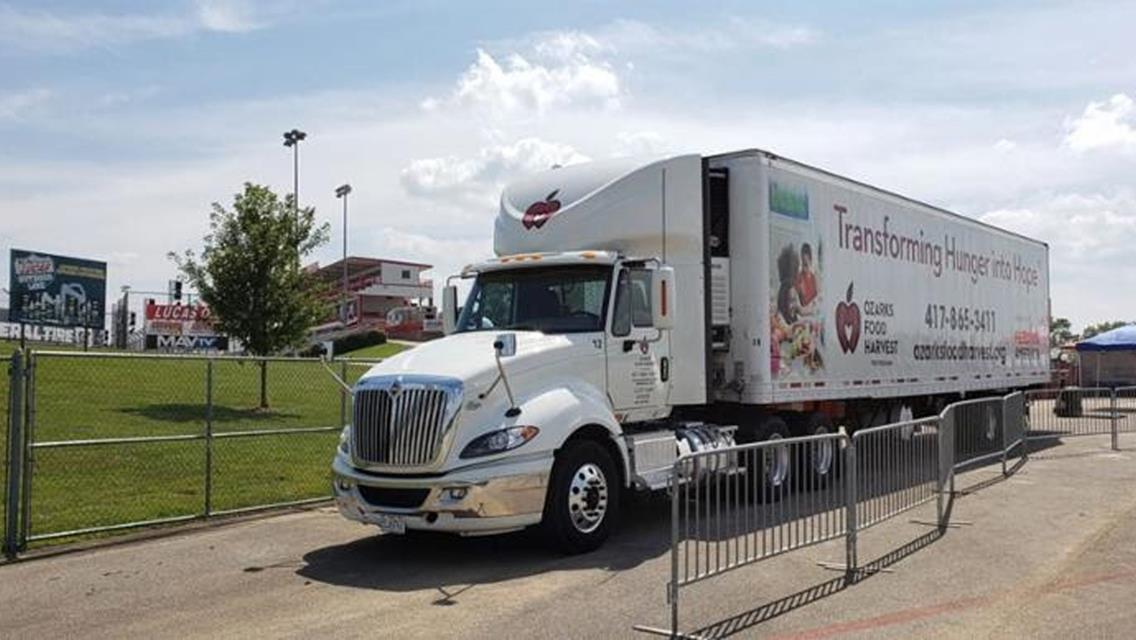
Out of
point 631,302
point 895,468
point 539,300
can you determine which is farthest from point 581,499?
point 895,468

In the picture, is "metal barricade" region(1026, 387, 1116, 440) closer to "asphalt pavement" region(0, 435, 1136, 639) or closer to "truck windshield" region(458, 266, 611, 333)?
"asphalt pavement" region(0, 435, 1136, 639)

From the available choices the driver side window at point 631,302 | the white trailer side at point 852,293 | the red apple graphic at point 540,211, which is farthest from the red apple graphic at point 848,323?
the red apple graphic at point 540,211

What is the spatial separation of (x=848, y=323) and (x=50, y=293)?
124 feet

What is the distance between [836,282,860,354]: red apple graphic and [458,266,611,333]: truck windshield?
489cm

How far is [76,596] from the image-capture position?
299 inches

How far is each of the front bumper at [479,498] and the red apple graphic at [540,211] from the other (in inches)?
130

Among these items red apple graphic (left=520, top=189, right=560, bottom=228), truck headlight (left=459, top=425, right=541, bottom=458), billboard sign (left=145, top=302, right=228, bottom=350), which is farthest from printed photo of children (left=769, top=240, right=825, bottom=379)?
billboard sign (left=145, top=302, right=228, bottom=350)

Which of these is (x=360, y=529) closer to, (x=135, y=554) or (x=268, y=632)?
(x=135, y=554)

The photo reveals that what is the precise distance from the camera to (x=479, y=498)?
27.0 ft

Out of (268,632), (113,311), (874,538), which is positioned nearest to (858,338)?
(874,538)

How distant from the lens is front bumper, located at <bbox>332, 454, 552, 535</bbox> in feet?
27.1

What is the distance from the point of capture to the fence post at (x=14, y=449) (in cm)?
896

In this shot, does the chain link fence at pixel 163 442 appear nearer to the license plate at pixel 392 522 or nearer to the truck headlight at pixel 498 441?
the license plate at pixel 392 522

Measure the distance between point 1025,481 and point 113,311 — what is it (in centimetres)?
8210
